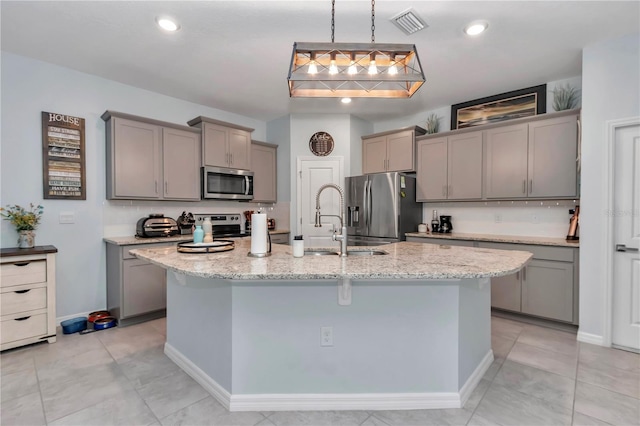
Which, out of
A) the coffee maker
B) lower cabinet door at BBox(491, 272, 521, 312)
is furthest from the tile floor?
the coffee maker

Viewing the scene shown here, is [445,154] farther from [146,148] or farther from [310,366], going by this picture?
[146,148]

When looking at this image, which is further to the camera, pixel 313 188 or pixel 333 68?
pixel 313 188

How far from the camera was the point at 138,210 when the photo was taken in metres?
3.77

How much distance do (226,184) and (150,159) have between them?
0.99 metres

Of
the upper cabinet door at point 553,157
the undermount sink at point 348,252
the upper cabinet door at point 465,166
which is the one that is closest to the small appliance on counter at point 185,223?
the undermount sink at point 348,252

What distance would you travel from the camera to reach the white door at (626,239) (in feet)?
8.52

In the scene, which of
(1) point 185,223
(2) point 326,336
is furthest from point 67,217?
(2) point 326,336

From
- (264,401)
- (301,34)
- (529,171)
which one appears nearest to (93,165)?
(301,34)

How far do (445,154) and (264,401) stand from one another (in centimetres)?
357

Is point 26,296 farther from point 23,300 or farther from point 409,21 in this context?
point 409,21

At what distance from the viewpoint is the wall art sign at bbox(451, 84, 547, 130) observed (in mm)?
3604

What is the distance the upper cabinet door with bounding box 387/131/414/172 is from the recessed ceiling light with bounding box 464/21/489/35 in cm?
190

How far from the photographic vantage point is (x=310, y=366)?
1.86m

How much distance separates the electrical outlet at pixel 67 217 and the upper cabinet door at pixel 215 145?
1.51 m
